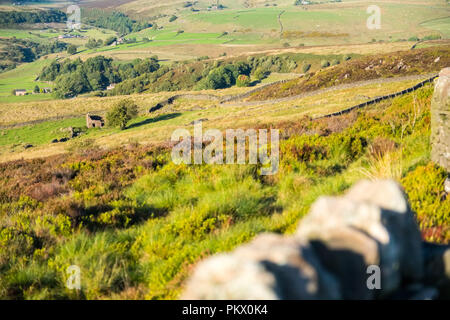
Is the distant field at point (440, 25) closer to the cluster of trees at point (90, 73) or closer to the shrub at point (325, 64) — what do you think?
the shrub at point (325, 64)

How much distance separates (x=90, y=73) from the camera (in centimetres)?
14262

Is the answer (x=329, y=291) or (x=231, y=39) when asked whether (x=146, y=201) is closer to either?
(x=329, y=291)

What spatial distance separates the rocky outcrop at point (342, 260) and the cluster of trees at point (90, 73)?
130590mm

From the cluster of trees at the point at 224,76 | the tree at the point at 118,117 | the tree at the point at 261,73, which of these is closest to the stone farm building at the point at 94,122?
the tree at the point at 118,117

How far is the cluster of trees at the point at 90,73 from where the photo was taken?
127m

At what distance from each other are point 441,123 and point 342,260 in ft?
19.1

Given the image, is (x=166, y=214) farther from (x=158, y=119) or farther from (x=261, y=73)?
(x=261, y=73)

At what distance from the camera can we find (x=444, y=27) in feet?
466

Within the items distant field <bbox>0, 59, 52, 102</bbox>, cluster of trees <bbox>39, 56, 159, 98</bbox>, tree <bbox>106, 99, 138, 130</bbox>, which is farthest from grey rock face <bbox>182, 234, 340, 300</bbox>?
cluster of trees <bbox>39, 56, 159, 98</bbox>

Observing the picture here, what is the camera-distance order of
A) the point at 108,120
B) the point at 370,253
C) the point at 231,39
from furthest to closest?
1. the point at 231,39
2. the point at 108,120
3. the point at 370,253

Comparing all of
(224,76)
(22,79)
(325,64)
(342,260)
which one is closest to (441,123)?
(342,260)

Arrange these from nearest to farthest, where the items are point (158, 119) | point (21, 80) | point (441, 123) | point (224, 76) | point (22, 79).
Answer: point (441, 123)
point (158, 119)
point (224, 76)
point (21, 80)
point (22, 79)
